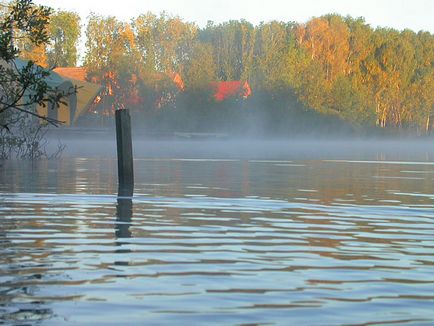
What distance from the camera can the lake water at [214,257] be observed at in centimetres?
791

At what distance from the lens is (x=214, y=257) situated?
35.7 feet

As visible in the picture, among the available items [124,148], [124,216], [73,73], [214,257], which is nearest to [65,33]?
[73,73]

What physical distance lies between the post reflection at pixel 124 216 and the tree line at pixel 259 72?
76.1m

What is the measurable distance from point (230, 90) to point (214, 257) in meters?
94.3

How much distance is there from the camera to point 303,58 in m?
105

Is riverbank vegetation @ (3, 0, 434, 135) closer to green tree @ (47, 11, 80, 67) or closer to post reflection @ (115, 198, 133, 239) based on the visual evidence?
green tree @ (47, 11, 80, 67)

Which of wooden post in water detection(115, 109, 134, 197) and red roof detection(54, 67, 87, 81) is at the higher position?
red roof detection(54, 67, 87, 81)

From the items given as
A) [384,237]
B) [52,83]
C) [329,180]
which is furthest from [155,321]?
[52,83]

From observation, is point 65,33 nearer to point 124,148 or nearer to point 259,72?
point 259,72

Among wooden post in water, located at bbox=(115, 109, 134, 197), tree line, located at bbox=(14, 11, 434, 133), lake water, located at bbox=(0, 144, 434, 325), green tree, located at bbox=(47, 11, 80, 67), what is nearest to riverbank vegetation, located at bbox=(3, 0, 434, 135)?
tree line, located at bbox=(14, 11, 434, 133)

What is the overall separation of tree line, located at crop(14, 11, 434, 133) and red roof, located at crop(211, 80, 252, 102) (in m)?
0.73

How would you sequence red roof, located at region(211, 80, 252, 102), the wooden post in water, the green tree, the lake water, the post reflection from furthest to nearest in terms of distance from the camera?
1. the green tree
2. red roof, located at region(211, 80, 252, 102)
3. the wooden post in water
4. the post reflection
5. the lake water

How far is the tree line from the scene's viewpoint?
9981 cm

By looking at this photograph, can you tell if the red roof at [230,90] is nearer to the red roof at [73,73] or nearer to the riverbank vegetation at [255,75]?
the riverbank vegetation at [255,75]
